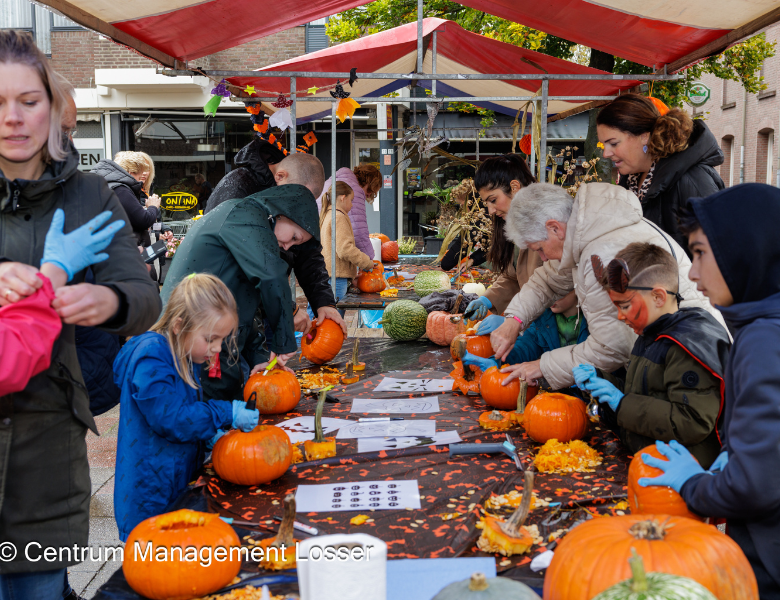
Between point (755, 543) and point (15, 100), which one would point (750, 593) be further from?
point (15, 100)

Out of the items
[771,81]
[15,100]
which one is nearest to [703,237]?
[15,100]

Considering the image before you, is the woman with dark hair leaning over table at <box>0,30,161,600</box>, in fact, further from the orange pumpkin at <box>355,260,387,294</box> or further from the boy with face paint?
the orange pumpkin at <box>355,260,387,294</box>

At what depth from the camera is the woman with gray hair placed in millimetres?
2617

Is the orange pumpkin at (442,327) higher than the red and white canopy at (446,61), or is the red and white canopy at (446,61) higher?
the red and white canopy at (446,61)

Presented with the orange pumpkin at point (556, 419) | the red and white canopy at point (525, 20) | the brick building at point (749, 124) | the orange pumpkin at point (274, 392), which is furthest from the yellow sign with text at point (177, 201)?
the brick building at point (749, 124)

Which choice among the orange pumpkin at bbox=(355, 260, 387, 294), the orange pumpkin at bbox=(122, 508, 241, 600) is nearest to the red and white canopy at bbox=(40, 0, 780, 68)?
the orange pumpkin at bbox=(355, 260, 387, 294)

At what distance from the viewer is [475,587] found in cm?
105

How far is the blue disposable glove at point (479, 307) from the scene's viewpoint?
4.47 metres

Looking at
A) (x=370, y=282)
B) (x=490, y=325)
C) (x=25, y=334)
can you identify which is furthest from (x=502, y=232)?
(x=25, y=334)

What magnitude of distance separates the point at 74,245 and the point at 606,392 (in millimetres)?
1833

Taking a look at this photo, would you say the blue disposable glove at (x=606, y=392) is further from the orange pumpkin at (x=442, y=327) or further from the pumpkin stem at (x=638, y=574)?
the orange pumpkin at (x=442, y=327)

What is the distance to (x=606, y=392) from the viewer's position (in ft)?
7.64

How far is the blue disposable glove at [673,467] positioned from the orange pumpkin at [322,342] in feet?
8.63

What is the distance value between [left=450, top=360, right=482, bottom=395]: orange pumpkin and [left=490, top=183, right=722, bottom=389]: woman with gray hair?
16.4 inches
